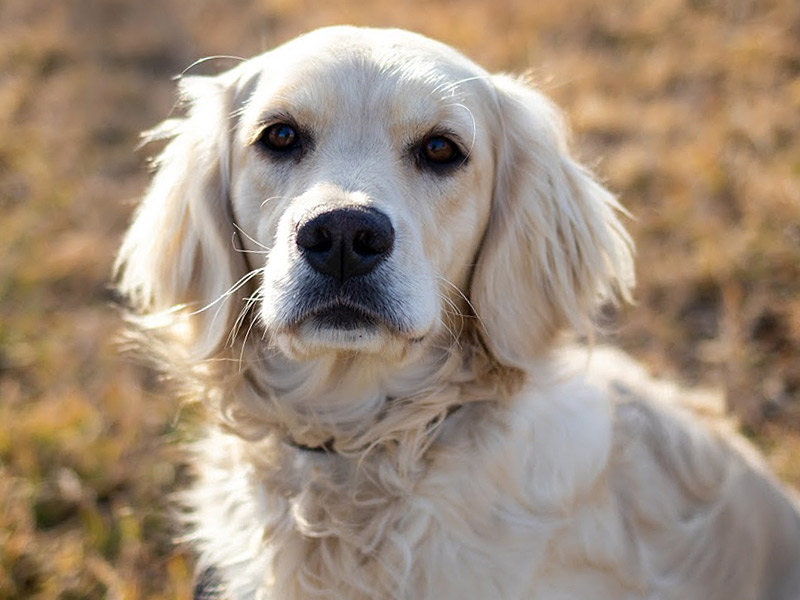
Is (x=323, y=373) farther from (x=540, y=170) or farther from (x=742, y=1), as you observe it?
(x=742, y=1)

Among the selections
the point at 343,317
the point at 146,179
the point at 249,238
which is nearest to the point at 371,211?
the point at 343,317

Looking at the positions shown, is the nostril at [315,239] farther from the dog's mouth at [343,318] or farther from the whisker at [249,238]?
the whisker at [249,238]

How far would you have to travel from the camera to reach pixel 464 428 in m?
2.65

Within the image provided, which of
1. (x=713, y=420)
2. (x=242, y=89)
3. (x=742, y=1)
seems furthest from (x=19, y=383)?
(x=742, y=1)

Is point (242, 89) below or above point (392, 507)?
above

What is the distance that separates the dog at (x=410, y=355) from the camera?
2.46 meters

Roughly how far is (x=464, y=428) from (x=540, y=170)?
2.78 feet

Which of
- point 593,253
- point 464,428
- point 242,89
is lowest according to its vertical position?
point 464,428

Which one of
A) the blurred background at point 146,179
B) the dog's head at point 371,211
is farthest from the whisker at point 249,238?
the blurred background at point 146,179

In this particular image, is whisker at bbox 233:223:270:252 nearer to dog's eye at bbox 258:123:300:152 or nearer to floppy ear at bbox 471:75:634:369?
dog's eye at bbox 258:123:300:152

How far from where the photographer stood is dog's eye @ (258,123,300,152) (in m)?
2.60

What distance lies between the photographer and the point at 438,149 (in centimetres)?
261

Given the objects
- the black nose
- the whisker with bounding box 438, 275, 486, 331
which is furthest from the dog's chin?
the whisker with bounding box 438, 275, 486, 331

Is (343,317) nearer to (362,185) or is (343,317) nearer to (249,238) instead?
(362,185)
